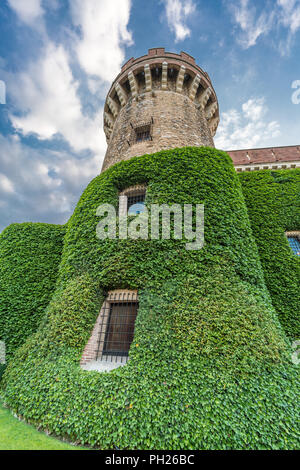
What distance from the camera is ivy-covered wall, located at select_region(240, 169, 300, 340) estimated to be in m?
6.75

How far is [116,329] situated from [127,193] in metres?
5.13

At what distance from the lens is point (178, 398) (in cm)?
404

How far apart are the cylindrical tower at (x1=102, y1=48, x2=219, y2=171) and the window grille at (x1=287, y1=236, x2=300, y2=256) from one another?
6.40 m

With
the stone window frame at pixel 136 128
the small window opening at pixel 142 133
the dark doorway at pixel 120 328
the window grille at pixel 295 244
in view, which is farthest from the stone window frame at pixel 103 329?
the small window opening at pixel 142 133

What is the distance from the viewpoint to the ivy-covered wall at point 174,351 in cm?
383

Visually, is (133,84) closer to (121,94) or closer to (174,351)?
(121,94)

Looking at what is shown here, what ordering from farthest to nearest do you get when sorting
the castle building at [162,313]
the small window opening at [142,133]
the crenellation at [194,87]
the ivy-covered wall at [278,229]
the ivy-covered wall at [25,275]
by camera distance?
the crenellation at [194,87] → the small window opening at [142,133] → the ivy-covered wall at [25,275] → the ivy-covered wall at [278,229] → the castle building at [162,313]

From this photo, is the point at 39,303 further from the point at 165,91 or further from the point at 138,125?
the point at 165,91

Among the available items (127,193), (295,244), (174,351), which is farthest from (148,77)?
(174,351)

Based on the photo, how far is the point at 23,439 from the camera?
12.8 feet

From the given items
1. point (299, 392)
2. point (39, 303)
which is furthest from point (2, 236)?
point (299, 392)

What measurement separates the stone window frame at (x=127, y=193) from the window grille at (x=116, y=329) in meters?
3.48

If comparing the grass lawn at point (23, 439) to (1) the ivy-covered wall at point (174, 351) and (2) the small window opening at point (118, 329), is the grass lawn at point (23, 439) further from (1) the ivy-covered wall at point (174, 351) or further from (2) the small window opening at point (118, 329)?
(2) the small window opening at point (118, 329)

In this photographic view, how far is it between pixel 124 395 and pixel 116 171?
741 centimetres
